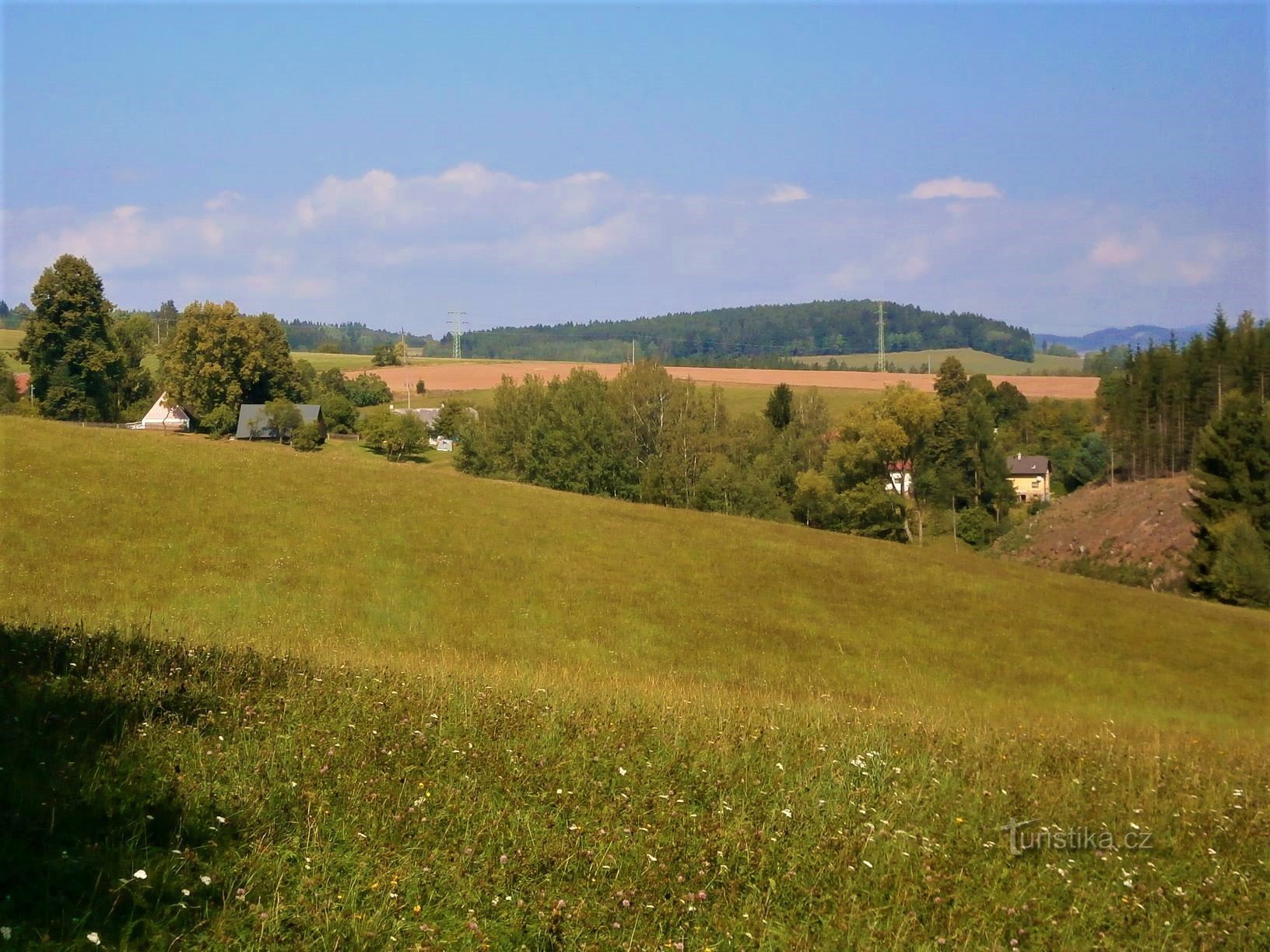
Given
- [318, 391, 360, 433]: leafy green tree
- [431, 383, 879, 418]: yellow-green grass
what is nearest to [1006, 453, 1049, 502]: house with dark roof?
[431, 383, 879, 418]: yellow-green grass

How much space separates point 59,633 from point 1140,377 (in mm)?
113798

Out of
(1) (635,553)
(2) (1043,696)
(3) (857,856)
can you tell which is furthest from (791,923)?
(1) (635,553)

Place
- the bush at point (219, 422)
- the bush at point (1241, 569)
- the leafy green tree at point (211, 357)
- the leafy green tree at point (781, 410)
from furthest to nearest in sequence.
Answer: the leafy green tree at point (781, 410)
the leafy green tree at point (211, 357)
the bush at point (219, 422)
the bush at point (1241, 569)

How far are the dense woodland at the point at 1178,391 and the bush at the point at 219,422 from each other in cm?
8386

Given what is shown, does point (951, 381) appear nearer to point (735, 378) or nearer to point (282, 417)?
point (735, 378)

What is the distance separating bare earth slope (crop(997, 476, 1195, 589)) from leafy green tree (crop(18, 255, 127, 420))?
72.8 metres

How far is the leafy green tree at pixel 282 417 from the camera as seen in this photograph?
228 ft

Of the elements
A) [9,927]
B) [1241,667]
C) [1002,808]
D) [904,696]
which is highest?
[9,927]

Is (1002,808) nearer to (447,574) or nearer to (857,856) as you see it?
(857,856)

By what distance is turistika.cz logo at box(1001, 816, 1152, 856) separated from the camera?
6.73 metres

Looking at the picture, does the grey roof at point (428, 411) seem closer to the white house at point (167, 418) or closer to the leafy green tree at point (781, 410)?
the white house at point (167, 418)

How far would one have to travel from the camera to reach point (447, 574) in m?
28.0

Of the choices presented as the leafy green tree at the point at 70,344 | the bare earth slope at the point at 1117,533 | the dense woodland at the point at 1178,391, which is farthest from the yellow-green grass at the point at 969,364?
the leafy green tree at the point at 70,344

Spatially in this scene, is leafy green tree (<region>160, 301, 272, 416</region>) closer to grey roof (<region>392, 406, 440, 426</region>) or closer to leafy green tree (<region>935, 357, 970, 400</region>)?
grey roof (<region>392, 406, 440, 426</region>)
